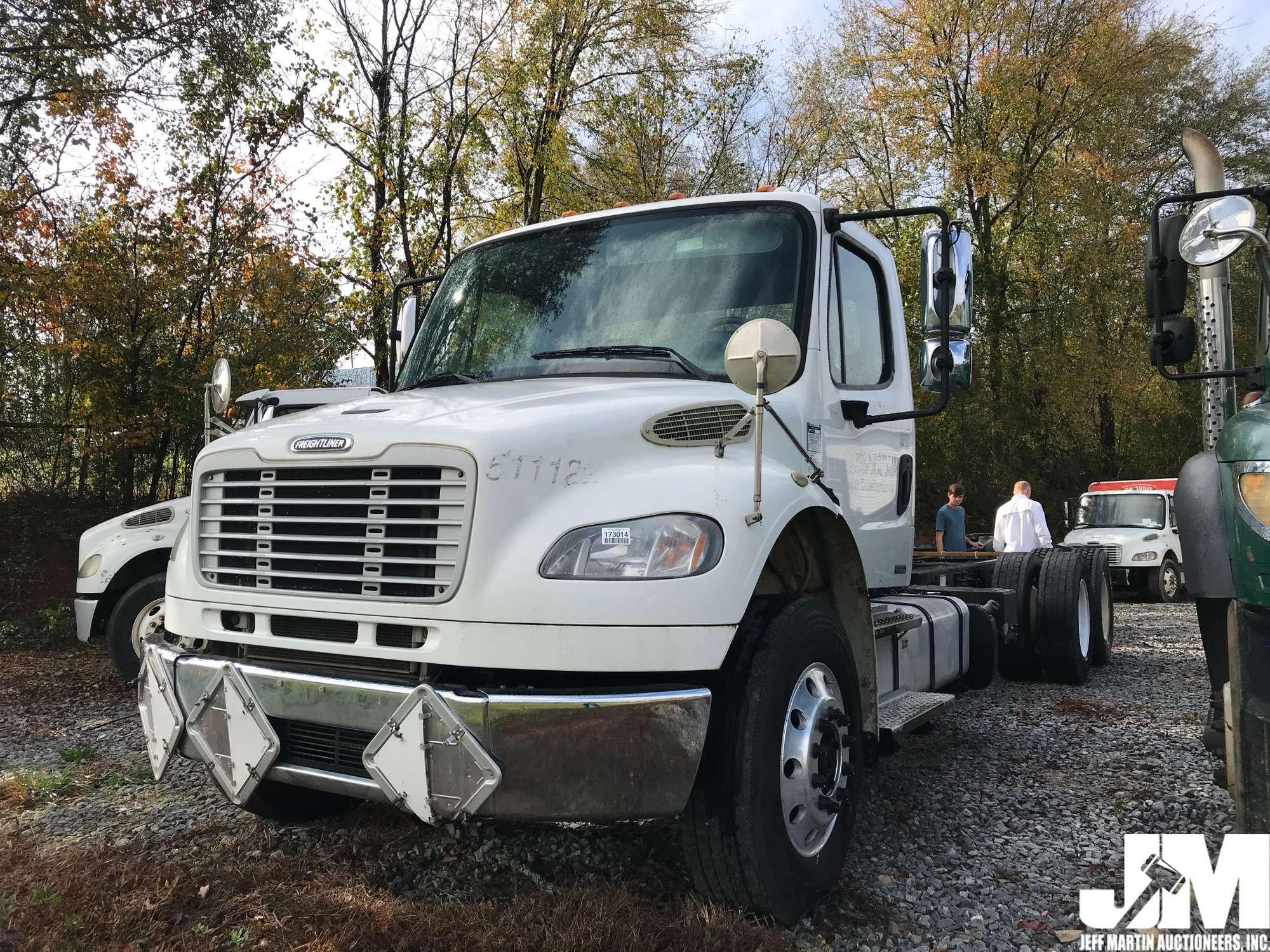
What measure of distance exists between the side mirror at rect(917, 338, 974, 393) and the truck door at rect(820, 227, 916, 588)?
1.38 ft

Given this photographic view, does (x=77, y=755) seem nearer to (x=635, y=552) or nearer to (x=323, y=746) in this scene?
(x=323, y=746)

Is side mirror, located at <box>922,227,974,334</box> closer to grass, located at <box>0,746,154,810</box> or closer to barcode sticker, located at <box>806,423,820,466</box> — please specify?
barcode sticker, located at <box>806,423,820,466</box>

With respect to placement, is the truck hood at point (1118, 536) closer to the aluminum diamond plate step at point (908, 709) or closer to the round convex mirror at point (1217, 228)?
the aluminum diamond plate step at point (908, 709)

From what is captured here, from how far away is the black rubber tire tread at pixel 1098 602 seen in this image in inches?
328

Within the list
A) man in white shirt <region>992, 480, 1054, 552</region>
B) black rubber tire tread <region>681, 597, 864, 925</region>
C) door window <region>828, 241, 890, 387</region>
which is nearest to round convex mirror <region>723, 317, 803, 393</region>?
black rubber tire tread <region>681, 597, 864, 925</region>

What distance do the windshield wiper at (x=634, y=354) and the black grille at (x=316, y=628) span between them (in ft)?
4.93

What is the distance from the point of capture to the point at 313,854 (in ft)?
13.0

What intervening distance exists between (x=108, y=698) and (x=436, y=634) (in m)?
5.96

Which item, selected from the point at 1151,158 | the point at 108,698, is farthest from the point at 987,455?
the point at 108,698

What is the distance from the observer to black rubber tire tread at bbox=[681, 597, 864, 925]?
3.04 m

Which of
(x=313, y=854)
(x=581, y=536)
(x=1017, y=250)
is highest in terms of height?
(x=1017, y=250)

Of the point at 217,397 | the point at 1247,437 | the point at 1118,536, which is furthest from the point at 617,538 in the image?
the point at 1118,536

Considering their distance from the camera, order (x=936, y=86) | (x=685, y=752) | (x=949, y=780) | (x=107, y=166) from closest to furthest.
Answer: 1. (x=685, y=752)
2. (x=949, y=780)
3. (x=107, y=166)
4. (x=936, y=86)

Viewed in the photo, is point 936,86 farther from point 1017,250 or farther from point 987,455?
point 987,455
